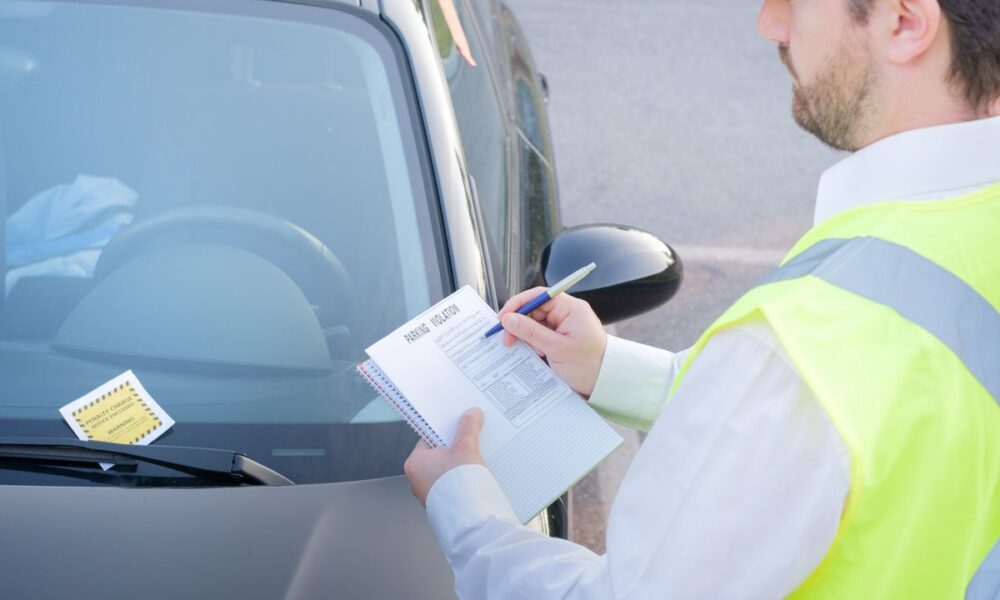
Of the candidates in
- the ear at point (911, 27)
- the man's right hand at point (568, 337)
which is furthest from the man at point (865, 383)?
the man's right hand at point (568, 337)

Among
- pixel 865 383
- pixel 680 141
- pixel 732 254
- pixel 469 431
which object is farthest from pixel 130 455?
pixel 680 141

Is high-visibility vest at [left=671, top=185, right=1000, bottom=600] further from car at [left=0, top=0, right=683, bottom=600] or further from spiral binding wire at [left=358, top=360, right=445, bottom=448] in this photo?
car at [left=0, top=0, right=683, bottom=600]

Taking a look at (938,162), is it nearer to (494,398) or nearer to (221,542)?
(494,398)

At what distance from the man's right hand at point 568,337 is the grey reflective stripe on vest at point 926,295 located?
595 mm

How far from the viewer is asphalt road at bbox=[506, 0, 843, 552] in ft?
13.4

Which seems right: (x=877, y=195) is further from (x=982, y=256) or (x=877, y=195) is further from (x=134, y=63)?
(x=134, y=63)

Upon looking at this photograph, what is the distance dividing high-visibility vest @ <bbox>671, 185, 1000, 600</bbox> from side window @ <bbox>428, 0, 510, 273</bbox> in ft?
3.25

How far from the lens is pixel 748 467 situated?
99 cm

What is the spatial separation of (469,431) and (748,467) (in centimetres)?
51

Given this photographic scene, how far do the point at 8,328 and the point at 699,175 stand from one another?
3351 mm

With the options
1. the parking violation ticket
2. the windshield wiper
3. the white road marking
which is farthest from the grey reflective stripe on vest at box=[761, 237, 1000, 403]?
the white road marking

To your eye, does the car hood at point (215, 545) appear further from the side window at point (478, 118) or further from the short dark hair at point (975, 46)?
the short dark hair at point (975, 46)

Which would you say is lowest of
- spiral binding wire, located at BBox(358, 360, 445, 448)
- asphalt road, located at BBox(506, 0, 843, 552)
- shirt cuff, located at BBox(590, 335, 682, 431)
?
asphalt road, located at BBox(506, 0, 843, 552)

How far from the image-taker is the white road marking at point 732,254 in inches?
163
